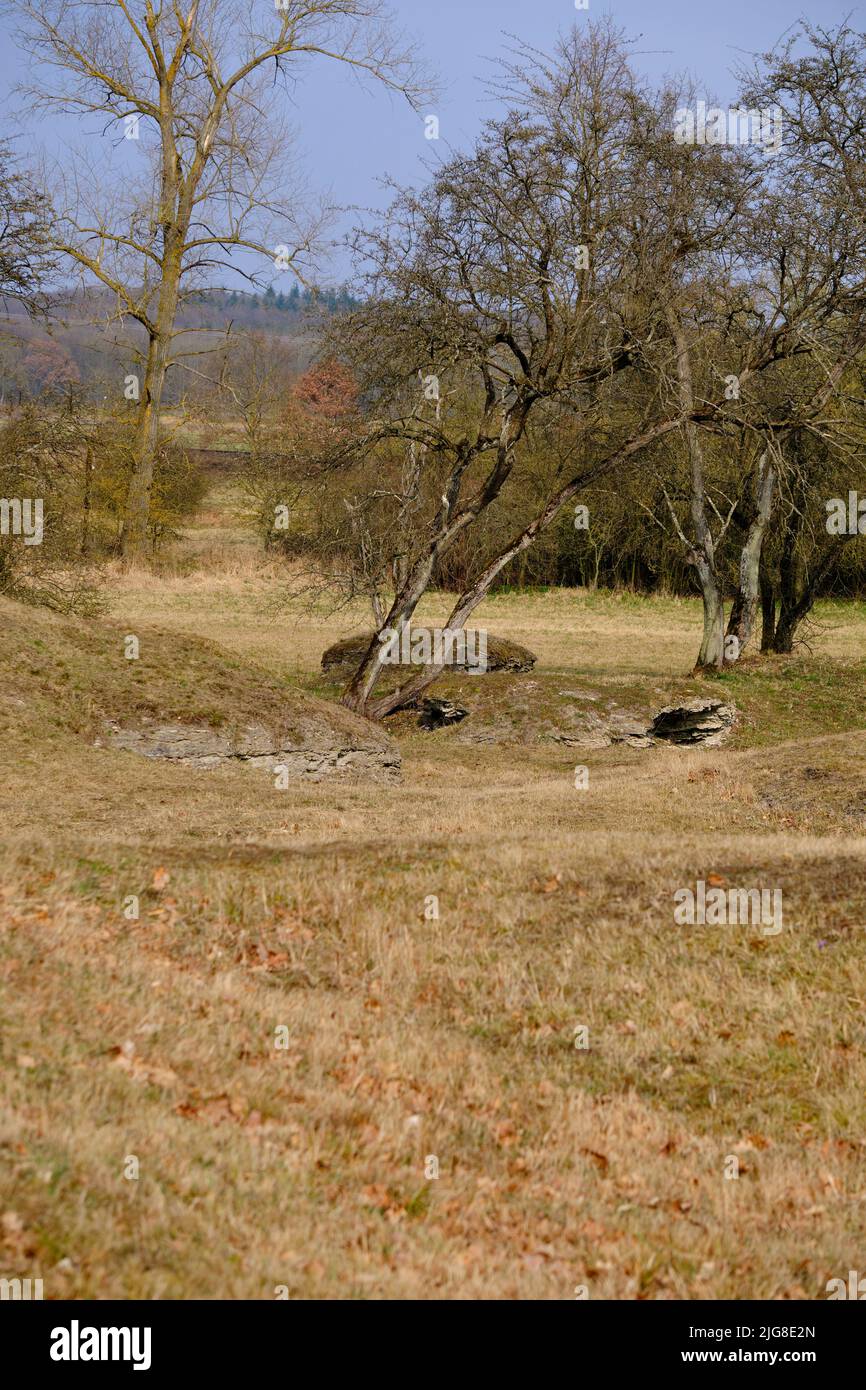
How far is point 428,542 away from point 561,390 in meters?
3.46

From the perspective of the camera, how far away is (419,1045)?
25.1 feet

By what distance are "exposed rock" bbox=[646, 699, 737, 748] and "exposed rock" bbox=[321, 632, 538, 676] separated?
489 centimetres

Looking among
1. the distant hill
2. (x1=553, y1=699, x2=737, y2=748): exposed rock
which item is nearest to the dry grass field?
(x1=553, y1=699, x2=737, y2=748): exposed rock

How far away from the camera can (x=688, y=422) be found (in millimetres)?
22906

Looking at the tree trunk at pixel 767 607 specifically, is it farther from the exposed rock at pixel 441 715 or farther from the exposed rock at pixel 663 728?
the exposed rock at pixel 441 715

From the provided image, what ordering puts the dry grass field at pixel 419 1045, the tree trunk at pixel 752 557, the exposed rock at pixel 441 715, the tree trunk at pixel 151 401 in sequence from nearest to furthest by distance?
the dry grass field at pixel 419 1045
the exposed rock at pixel 441 715
the tree trunk at pixel 752 557
the tree trunk at pixel 151 401

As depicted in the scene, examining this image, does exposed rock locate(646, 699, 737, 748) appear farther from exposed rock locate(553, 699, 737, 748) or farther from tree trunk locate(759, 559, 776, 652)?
tree trunk locate(759, 559, 776, 652)

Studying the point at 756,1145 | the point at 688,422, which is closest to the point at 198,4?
the point at 688,422

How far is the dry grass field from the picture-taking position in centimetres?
523

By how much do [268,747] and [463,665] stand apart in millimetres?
9006

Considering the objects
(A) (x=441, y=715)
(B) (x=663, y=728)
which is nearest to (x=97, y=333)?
(A) (x=441, y=715)

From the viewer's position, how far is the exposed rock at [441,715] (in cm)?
2253

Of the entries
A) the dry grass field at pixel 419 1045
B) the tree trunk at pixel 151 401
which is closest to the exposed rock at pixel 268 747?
the dry grass field at pixel 419 1045

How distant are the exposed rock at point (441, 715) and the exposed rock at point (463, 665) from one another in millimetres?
3152
